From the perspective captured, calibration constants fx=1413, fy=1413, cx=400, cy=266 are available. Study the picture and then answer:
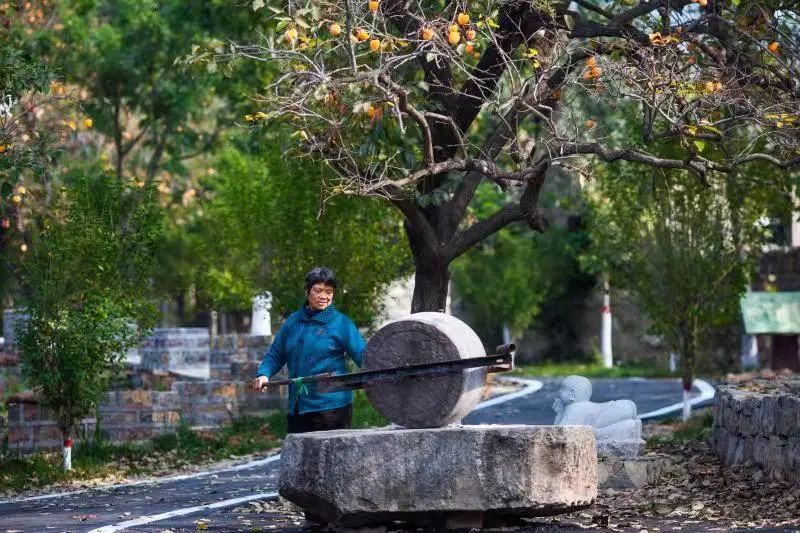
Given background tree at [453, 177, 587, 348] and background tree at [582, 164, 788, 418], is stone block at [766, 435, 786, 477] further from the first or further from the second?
background tree at [453, 177, 587, 348]

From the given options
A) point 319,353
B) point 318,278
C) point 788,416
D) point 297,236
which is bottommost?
point 788,416

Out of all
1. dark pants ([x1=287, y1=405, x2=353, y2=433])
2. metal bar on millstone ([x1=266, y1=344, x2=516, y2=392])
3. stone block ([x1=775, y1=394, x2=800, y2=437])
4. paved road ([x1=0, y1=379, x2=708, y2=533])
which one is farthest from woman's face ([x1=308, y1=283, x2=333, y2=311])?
stone block ([x1=775, y1=394, x2=800, y2=437])

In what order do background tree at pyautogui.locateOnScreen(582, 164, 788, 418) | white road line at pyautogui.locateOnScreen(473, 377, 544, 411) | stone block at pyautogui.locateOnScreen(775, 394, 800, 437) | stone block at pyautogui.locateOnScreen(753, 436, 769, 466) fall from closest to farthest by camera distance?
1. stone block at pyautogui.locateOnScreen(775, 394, 800, 437)
2. stone block at pyautogui.locateOnScreen(753, 436, 769, 466)
3. background tree at pyautogui.locateOnScreen(582, 164, 788, 418)
4. white road line at pyautogui.locateOnScreen(473, 377, 544, 411)

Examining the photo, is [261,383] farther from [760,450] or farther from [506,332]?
[506,332]

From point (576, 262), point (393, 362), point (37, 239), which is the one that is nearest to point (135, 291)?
point (37, 239)

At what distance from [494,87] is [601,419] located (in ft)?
10.7

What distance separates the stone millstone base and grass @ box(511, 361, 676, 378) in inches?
900

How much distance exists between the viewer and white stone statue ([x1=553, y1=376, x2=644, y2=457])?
1254cm

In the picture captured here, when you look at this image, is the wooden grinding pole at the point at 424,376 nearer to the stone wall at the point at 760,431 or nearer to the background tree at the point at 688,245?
the stone wall at the point at 760,431

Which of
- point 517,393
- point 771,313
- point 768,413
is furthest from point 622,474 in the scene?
point 771,313

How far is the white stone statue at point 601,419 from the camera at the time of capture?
1254 centimetres

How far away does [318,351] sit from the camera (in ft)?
33.4

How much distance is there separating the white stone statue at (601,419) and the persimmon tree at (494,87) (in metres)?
1.48

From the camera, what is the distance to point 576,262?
39.0m
